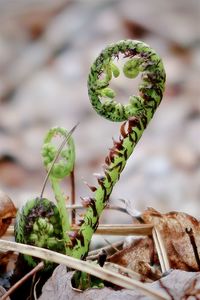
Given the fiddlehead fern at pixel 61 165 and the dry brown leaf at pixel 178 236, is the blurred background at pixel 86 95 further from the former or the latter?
the fiddlehead fern at pixel 61 165

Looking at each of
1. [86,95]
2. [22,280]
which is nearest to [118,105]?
[22,280]

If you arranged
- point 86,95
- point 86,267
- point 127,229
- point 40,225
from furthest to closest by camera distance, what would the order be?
point 86,95, point 127,229, point 40,225, point 86,267

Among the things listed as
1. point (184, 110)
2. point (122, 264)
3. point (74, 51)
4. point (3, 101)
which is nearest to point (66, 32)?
point (74, 51)

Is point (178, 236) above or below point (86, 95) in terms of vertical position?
below

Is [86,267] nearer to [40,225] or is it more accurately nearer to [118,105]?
[40,225]

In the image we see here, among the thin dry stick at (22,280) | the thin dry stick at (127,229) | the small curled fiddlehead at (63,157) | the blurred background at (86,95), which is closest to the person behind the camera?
the thin dry stick at (22,280)

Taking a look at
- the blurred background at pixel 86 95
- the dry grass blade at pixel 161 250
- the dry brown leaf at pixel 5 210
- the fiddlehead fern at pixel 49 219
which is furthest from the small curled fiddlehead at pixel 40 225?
the blurred background at pixel 86 95
